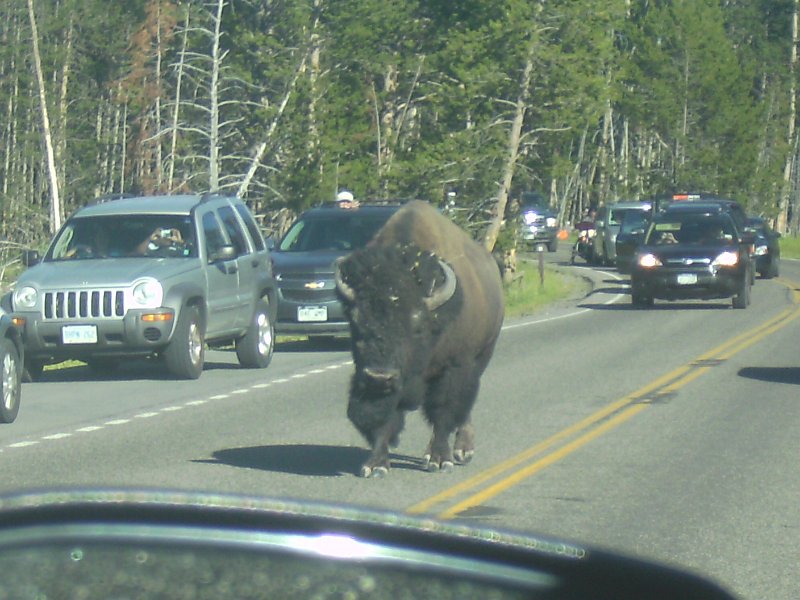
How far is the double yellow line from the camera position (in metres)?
9.81

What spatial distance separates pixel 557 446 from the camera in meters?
12.4

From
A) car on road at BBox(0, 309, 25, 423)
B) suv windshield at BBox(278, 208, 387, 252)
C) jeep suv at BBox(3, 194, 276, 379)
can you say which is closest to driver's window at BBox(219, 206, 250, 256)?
jeep suv at BBox(3, 194, 276, 379)

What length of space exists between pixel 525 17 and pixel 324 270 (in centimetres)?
1686

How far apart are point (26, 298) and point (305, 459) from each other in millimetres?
6608

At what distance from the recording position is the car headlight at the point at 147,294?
17422mm

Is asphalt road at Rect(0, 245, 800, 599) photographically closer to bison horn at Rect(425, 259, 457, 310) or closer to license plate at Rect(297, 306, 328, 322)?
license plate at Rect(297, 306, 328, 322)

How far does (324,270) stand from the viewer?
2189 cm

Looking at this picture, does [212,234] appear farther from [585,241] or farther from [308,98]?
[585,241]

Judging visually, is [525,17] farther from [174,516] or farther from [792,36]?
[792,36]

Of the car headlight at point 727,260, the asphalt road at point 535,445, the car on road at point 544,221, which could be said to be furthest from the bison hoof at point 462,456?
the car on road at point 544,221

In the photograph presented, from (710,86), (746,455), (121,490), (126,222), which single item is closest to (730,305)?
(126,222)

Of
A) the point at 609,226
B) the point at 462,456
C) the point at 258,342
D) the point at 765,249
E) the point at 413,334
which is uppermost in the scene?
the point at 413,334

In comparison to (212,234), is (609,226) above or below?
below

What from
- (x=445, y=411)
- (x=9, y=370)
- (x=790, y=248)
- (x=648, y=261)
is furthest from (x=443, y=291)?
(x=790, y=248)
